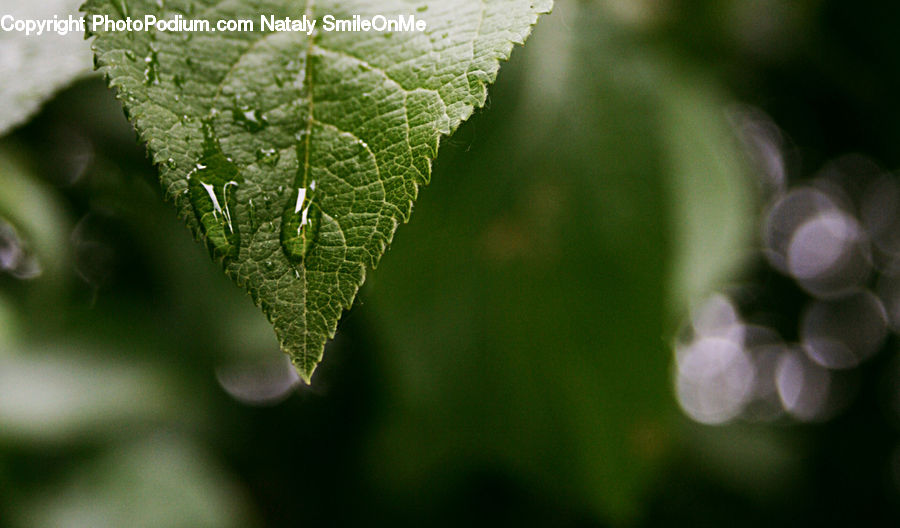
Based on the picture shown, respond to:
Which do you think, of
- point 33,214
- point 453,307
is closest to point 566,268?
point 453,307

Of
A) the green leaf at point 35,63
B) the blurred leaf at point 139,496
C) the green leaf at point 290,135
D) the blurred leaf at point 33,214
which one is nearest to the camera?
the green leaf at point 290,135

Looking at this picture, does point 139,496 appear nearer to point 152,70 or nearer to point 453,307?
point 453,307

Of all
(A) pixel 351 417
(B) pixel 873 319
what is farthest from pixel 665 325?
(B) pixel 873 319

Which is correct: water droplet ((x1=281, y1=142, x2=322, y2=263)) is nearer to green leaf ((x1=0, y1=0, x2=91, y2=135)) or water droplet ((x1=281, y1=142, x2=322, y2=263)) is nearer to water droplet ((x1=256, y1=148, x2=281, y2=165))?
water droplet ((x1=256, y1=148, x2=281, y2=165))

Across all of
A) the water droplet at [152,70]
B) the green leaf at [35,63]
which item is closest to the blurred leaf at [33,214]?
the green leaf at [35,63]

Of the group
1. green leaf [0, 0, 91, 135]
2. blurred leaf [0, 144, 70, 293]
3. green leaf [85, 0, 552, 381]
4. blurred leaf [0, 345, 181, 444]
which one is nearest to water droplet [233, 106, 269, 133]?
green leaf [85, 0, 552, 381]

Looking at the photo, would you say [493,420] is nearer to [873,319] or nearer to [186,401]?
[186,401]

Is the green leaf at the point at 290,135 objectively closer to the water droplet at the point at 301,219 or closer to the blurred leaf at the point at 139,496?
the water droplet at the point at 301,219

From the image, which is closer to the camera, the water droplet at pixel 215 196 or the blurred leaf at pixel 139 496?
the water droplet at pixel 215 196

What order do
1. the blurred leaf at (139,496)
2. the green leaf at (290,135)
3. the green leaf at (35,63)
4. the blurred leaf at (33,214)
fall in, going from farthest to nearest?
the blurred leaf at (139,496) → the blurred leaf at (33,214) → the green leaf at (35,63) → the green leaf at (290,135)
